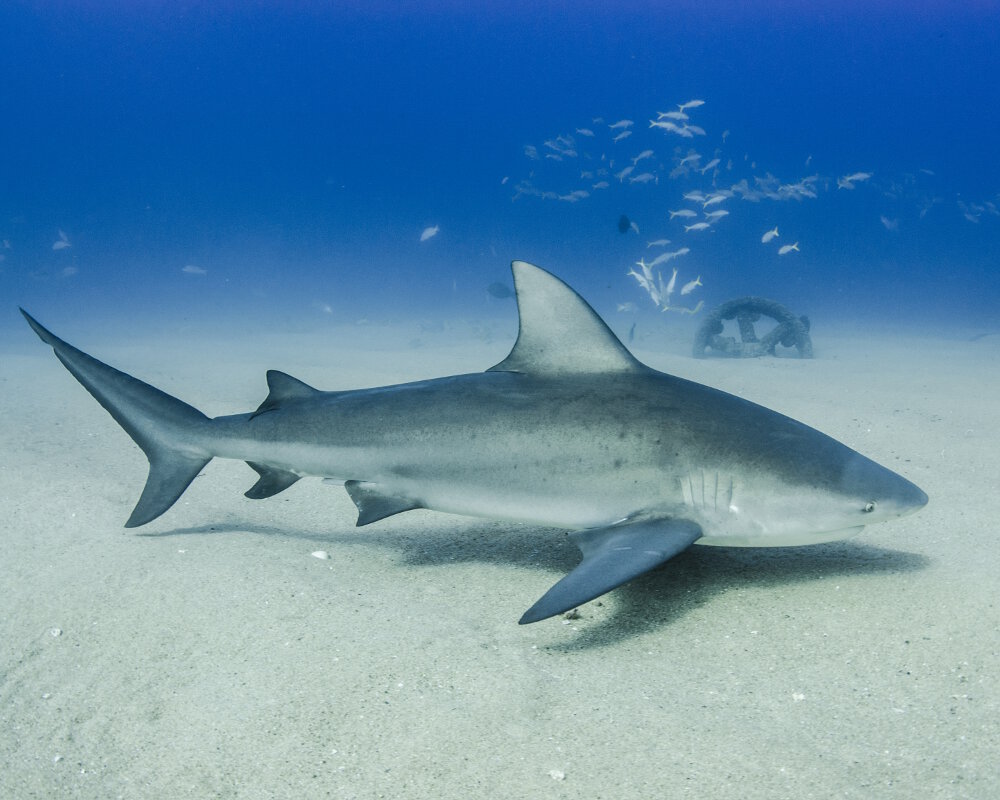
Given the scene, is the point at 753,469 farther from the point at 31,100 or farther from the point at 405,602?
the point at 31,100

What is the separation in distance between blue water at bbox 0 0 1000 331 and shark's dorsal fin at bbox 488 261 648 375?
106 metres

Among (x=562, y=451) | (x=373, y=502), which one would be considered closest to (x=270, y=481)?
(x=373, y=502)

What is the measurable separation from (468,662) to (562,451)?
1.16 metres

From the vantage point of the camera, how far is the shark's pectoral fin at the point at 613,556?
98.4 inches

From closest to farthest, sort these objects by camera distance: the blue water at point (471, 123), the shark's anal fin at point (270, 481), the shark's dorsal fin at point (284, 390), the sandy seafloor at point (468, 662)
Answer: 1. the sandy seafloor at point (468, 662)
2. the shark's anal fin at point (270, 481)
3. the shark's dorsal fin at point (284, 390)
4. the blue water at point (471, 123)

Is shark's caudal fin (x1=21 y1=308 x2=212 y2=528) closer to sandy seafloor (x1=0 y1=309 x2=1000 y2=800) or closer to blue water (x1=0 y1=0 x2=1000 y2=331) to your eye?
sandy seafloor (x1=0 y1=309 x2=1000 y2=800)

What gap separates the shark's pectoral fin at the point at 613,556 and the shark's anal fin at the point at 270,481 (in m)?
1.92

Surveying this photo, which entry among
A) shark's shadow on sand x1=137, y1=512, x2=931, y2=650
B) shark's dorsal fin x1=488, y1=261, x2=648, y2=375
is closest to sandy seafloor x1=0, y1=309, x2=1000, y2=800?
shark's shadow on sand x1=137, y1=512, x2=931, y2=650

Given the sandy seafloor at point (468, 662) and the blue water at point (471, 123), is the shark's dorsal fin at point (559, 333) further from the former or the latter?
the blue water at point (471, 123)

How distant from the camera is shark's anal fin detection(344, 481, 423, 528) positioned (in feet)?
12.0

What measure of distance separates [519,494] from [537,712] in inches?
49.2

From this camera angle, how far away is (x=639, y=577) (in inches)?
129

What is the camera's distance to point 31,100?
478 feet

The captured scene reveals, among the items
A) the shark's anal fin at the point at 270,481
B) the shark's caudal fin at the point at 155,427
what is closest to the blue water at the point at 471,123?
the shark's caudal fin at the point at 155,427
